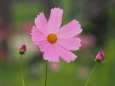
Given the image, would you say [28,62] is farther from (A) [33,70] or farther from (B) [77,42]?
(B) [77,42]

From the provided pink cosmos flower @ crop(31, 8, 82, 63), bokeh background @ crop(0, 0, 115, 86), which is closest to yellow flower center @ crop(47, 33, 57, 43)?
pink cosmos flower @ crop(31, 8, 82, 63)

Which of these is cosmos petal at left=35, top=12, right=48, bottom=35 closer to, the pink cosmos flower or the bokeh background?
the pink cosmos flower

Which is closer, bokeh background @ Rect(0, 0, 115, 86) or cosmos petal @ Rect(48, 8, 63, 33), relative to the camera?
cosmos petal @ Rect(48, 8, 63, 33)

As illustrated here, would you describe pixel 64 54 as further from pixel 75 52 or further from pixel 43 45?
pixel 75 52

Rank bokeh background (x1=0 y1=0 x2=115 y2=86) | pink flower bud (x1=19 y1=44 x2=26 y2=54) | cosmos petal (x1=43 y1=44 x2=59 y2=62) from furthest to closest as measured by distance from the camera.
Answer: bokeh background (x1=0 y1=0 x2=115 y2=86) < pink flower bud (x1=19 y1=44 x2=26 y2=54) < cosmos petal (x1=43 y1=44 x2=59 y2=62)

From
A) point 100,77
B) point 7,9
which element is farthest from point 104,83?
point 7,9


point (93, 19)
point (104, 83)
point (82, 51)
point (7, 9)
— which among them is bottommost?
point (104, 83)
